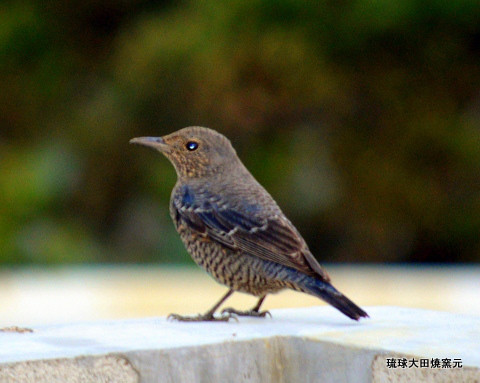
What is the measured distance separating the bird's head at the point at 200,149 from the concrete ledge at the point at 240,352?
64 cm

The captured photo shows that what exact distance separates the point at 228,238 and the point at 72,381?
107 cm

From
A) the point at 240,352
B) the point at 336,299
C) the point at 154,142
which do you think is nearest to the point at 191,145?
the point at 154,142

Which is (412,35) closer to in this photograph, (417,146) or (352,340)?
(417,146)

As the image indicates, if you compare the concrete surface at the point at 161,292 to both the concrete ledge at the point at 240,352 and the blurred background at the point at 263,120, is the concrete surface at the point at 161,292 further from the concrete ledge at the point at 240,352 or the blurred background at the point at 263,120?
the concrete ledge at the point at 240,352

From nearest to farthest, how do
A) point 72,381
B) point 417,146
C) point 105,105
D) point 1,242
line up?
point 72,381 < point 1,242 < point 417,146 < point 105,105

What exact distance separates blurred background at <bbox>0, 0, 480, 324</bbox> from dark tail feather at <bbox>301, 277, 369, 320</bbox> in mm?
4988

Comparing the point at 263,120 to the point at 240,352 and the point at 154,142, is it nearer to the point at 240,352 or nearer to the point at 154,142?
the point at 154,142

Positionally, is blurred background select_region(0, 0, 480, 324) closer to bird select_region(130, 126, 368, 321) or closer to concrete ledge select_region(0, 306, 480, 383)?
bird select_region(130, 126, 368, 321)

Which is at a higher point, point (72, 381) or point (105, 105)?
point (105, 105)

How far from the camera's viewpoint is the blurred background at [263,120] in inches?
342

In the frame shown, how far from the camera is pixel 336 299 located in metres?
3.53

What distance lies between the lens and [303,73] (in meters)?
8.90

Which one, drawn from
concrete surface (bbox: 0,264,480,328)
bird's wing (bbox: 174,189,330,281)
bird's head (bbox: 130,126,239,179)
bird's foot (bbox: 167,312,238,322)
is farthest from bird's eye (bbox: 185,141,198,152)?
concrete surface (bbox: 0,264,480,328)

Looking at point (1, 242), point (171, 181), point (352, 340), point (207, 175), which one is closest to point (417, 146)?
point (171, 181)
